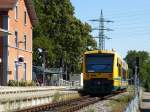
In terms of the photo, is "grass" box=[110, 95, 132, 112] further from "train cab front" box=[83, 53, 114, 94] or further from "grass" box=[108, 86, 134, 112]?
"train cab front" box=[83, 53, 114, 94]

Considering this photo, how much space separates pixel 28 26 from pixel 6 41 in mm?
10437

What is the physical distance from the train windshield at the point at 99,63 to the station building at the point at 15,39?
11570mm

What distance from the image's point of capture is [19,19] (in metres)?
62.9

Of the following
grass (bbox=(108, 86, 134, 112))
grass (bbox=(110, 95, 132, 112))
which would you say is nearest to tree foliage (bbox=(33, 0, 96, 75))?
grass (bbox=(108, 86, 134, 112))

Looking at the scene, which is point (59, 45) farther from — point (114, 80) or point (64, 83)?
point (114, 80)

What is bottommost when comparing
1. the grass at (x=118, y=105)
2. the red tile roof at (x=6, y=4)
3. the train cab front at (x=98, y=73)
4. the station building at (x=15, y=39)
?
the grass at (x=118, y=105)

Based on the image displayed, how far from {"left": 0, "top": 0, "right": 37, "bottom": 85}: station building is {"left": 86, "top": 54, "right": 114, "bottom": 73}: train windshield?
38.0ft

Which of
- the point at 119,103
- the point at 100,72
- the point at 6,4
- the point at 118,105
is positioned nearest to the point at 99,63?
the point at 100,72

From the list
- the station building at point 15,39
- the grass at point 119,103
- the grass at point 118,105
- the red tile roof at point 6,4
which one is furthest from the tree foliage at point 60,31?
the grass at point 118,105

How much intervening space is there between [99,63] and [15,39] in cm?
2094

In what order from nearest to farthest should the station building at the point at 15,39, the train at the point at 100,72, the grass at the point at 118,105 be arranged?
the grass at the point at 118,105 → the train at the point at 100,72 → the station building at the point at 15,39

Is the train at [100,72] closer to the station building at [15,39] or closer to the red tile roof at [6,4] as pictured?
the station building at [15,39]

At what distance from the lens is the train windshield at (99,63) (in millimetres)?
42062

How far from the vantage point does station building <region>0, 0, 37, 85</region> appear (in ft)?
187
